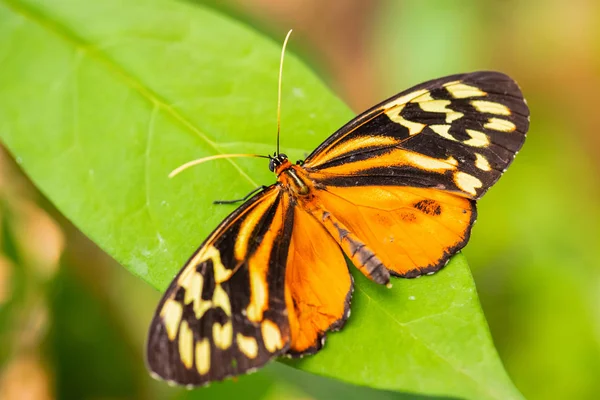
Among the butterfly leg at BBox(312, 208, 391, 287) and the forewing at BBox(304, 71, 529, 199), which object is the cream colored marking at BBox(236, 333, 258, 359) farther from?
the forewing at BBox(304, 71, 529, 199)

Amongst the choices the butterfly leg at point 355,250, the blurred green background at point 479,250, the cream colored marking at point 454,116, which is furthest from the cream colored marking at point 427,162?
the blurred green background at point 479,250

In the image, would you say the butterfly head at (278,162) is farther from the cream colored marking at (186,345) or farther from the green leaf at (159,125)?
the cream colored marking at (186,345)

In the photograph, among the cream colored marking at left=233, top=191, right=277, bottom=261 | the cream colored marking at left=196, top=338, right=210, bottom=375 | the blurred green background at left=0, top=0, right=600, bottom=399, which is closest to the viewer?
the cream colored marking at left=196, top=338, right=210, bottom=375

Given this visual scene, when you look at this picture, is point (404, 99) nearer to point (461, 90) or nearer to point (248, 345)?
point (461, 90)

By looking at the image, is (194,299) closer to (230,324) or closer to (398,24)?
(230,324)

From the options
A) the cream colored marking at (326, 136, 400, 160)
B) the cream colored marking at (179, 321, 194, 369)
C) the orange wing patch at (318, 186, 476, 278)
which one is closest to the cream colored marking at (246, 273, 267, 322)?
the cream colored marking at (179, 321, 194, 369)

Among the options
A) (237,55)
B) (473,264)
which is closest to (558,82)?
(473,264)

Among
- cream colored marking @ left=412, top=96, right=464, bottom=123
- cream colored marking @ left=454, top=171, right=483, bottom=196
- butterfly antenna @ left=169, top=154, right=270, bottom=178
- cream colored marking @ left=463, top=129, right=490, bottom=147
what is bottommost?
cream colored marking @ left=454, top=171, right=483, bottom=196
